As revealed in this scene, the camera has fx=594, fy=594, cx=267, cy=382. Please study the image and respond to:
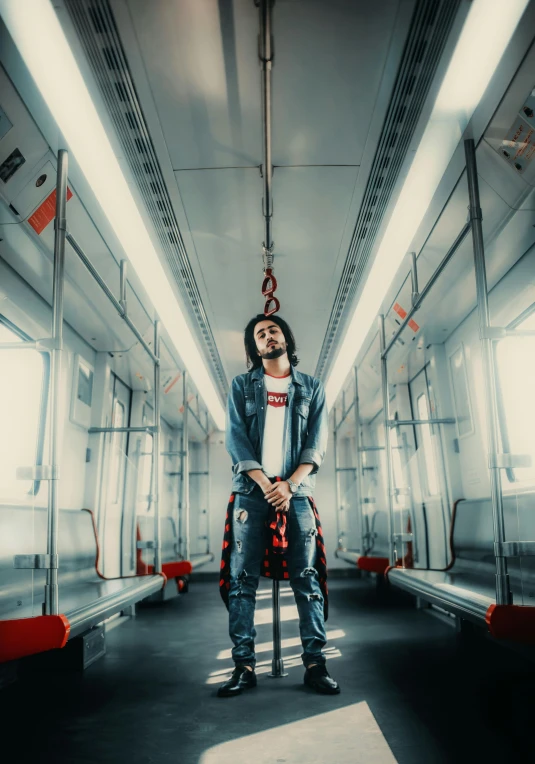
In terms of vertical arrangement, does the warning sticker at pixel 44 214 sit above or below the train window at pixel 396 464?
above

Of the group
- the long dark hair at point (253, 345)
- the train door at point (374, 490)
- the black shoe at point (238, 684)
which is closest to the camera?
the black shoe at point (238, 684)

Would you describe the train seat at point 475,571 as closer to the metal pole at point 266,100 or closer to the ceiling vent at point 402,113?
the ceiling vent at point 402,113

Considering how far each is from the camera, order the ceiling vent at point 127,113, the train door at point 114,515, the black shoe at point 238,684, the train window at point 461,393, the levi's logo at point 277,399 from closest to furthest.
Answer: the ceiling vent at point 127,113 < the black shoe at point 238,684 < the levi's logo at point 277,399 < the train door at point 114,515 < the train window at point 461,393

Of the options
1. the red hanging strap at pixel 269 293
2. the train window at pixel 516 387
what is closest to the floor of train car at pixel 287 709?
the train window at pixel 516 387

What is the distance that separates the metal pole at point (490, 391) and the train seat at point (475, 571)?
43 mm

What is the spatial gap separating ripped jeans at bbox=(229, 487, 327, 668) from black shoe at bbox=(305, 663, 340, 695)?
3 centimetres

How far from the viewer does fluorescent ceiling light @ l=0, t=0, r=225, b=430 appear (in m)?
2.08

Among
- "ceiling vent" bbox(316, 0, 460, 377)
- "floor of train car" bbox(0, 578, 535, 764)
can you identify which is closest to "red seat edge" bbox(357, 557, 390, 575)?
"floor of train car" bbox(0, 578, 535, 764)

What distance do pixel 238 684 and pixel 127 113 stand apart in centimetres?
263

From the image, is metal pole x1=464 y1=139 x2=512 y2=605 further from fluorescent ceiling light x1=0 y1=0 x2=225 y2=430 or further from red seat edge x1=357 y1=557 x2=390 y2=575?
red seat edge x1=357 y1=557 x2=390 y2=575

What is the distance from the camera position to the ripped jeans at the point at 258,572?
273cm

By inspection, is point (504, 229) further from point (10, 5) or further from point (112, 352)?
point (112, 352)

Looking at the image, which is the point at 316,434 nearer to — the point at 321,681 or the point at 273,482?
the point at 273,482

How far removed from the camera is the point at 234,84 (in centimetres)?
258
